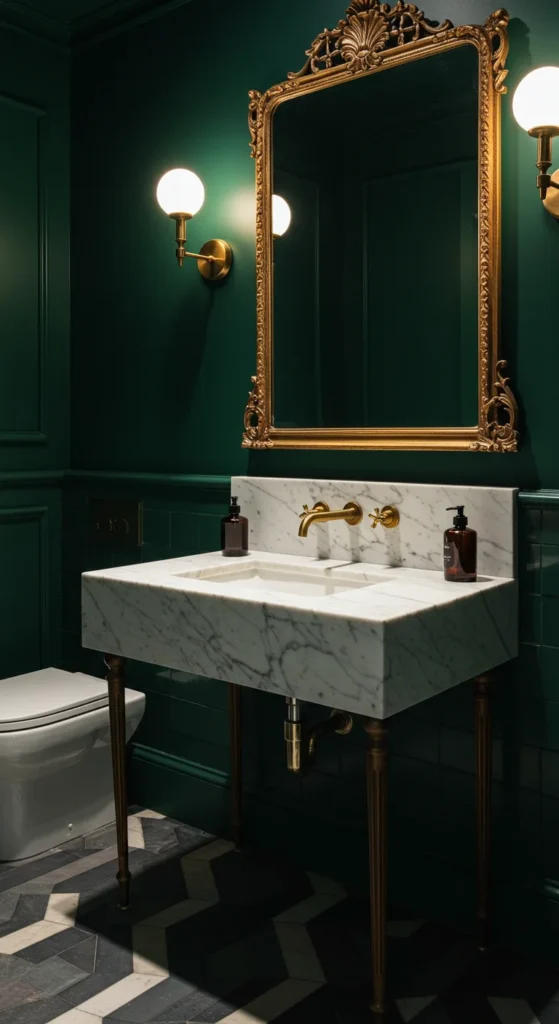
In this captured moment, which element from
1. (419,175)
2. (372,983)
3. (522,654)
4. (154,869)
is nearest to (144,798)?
(154,869)

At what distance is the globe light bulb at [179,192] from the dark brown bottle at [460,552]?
3.87 ft

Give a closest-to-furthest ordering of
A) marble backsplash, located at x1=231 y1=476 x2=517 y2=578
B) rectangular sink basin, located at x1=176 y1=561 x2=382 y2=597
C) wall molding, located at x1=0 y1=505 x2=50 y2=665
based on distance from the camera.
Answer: marble backsplash, located at x1=231 y1=476 x2=517 y2=578, rectangular sink basin, located at x1=176 y1=561 x2=382 y2=597, wall molding, located at x1=0 y1=505 x2=50 y2=665

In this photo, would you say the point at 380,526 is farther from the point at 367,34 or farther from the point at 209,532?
the point at 367,34

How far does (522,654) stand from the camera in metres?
2.00

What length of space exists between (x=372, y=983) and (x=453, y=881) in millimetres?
369

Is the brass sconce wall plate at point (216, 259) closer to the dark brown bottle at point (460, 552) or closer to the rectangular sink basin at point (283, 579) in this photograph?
the rectangular sink basin at point (283, 579)

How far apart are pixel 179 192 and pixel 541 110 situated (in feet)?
3.46

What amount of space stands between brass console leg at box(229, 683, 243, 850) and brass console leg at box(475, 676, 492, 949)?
0.72m

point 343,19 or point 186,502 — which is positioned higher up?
point 343,19

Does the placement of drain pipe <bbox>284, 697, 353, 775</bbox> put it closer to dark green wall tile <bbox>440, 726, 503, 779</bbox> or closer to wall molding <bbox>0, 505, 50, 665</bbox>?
dark green wall tile <bbox>440, 726, 503, 779</bbox>

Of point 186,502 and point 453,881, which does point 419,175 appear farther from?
point 453,881

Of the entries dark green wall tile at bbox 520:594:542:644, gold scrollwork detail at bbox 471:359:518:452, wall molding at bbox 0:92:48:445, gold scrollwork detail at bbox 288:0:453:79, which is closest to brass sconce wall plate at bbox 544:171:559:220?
gold scrollwork detail at bbox 471:359:518:452

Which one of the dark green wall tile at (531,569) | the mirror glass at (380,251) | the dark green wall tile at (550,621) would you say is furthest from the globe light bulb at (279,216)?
the dark green wall tile at (550,621)

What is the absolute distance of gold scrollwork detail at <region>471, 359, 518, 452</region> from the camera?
197 cm
